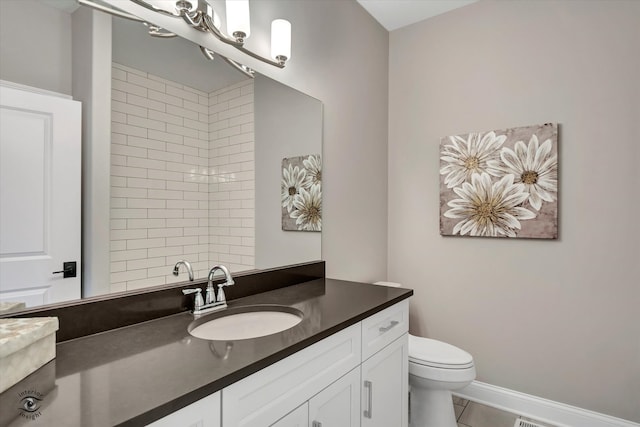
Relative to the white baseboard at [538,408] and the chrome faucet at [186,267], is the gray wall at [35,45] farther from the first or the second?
the white baseboard at [538,408]

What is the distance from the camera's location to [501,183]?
219cm

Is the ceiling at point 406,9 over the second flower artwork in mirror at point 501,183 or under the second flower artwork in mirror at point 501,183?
over

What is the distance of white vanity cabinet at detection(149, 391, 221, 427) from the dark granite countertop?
0.07ft

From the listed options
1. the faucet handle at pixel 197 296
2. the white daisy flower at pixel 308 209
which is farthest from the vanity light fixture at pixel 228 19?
the faucet handle at pixel 197 296

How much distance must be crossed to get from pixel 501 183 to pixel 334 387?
1.72 m

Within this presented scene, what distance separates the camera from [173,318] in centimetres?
118

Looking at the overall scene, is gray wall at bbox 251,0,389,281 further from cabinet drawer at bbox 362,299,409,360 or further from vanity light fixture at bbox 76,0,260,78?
cabinet drawer at bbox 362,299,409,360

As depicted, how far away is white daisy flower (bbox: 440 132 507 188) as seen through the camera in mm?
2215

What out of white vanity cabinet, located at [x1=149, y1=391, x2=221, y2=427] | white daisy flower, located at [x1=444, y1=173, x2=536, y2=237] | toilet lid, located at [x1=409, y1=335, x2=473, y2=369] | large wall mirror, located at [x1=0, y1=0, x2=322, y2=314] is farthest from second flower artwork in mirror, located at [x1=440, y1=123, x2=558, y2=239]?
white vanity cabinet, located at [x1=149, y1=391, x2=221, y2=427]

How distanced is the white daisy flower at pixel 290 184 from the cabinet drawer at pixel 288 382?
0.79 metres

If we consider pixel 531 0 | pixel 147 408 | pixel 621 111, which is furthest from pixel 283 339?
pixel 531 0

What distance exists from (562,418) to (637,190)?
1.36m

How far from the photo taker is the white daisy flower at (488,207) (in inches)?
84.0

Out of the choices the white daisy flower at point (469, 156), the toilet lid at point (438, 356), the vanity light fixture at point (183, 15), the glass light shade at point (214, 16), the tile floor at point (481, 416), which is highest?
the glass light shade at point (214, 16)
